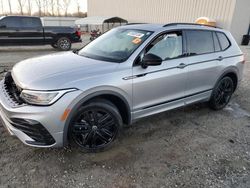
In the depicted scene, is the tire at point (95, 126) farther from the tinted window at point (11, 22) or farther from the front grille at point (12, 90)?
the tinted window at point (11, 22)

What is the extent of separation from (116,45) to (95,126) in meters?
1.33

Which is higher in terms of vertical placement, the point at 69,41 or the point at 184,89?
the point at 184,89

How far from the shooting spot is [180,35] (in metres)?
3.59

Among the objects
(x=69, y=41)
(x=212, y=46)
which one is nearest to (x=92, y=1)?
(x=69, y=41)

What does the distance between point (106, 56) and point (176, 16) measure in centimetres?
1559

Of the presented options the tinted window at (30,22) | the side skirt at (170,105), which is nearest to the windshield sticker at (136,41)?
the side skirt at (170,105)

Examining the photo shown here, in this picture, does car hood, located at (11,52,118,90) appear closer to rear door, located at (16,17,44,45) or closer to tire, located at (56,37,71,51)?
rear door, located at (16,17,44,45)

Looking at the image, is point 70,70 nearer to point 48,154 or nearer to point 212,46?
point 48,154

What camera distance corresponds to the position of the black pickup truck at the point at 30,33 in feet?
35.5

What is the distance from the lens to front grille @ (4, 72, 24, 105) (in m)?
2.60

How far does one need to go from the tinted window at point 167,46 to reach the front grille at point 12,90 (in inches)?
69.4

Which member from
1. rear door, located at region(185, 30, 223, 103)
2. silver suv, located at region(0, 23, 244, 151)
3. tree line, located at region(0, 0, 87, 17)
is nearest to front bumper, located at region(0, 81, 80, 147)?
silver suv, located at region(0, 23, 244, 151)

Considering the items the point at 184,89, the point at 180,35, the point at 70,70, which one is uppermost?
the point at 180,35

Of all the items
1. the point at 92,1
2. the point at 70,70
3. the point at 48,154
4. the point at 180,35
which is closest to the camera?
the point at 70,70
